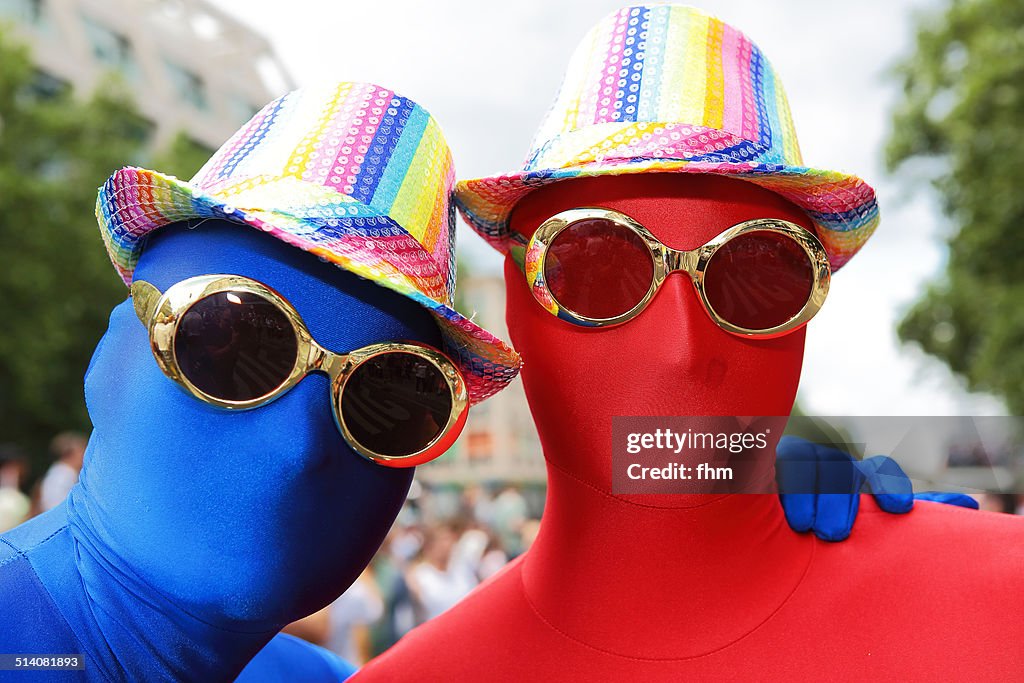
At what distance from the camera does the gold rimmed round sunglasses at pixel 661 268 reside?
7.26 feet

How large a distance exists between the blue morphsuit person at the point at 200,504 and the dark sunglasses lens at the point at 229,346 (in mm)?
14

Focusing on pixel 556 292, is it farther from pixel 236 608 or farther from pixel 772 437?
pixel 236 608

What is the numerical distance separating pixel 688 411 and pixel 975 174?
13602mm

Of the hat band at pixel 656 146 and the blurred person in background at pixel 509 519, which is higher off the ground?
the hat band at pixel 656 146

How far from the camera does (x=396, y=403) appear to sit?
1.93m

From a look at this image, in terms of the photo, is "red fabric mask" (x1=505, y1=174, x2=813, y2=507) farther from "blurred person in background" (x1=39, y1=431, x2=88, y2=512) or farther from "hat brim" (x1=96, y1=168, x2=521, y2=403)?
"blurred person in background" (x1=39, y1=431, x2=88, y2=512)

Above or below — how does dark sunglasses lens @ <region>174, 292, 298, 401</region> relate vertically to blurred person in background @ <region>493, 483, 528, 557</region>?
above

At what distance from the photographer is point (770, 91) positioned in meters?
2.51

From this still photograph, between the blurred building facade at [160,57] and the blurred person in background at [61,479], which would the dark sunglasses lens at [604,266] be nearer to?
the blurred person in background at [61,479]

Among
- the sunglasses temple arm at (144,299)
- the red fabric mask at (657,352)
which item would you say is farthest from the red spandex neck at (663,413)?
the sunglasses temple arm at (144,299)

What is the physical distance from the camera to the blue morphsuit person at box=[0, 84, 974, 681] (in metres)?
1.80

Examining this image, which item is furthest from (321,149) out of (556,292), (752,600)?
(752,600)
